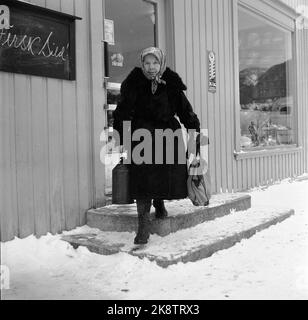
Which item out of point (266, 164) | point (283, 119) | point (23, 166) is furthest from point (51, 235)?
point (283, 119)

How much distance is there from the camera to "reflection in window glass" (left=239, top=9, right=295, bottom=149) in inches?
288

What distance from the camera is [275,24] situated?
8250mm

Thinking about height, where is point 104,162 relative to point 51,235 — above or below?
above

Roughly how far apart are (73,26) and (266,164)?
452 cm

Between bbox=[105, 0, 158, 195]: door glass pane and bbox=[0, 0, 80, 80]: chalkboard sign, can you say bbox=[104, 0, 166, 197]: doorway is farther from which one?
bbox=[0, 0, 80, 80]: chalkboard sign

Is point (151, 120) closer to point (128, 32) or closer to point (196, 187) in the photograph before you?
point (196, 187)

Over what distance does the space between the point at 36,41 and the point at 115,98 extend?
4.15 feet

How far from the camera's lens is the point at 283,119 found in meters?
8.91

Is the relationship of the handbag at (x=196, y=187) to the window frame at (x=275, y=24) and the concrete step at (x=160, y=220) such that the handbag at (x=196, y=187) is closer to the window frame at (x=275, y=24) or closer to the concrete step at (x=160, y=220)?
the concrete step at (x=160, y=220)

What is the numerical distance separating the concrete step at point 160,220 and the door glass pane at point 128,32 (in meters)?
1.54

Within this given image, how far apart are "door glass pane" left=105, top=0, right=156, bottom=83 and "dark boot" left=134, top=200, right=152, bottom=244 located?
6.02 feet
